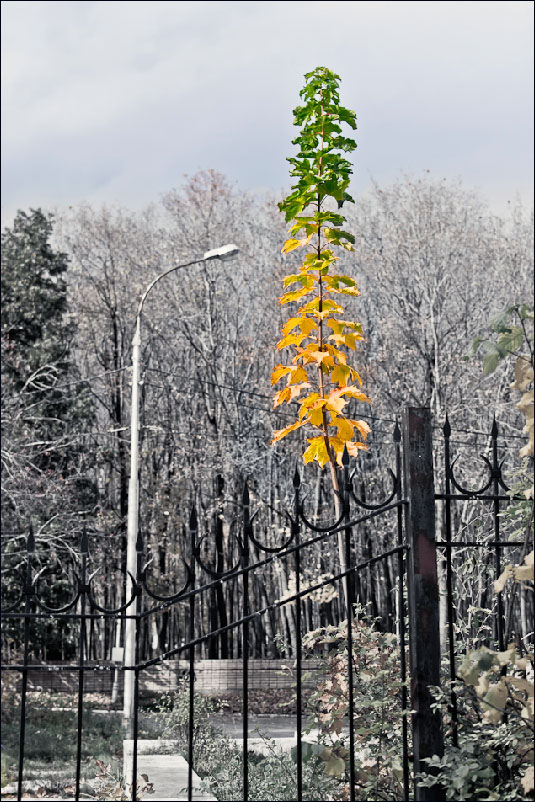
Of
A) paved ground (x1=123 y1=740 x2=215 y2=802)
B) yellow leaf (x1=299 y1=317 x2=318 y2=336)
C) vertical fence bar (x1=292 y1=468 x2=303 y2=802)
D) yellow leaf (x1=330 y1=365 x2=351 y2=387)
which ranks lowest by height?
paved ground (x1=123 y1=740 x2=215 y2=802)

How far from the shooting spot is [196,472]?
2041 cm

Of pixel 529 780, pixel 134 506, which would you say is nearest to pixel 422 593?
pixel 529 780

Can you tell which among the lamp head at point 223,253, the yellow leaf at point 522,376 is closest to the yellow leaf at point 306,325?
the yellow leaf at point 522,376

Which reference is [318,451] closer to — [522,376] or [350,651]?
[350,651]

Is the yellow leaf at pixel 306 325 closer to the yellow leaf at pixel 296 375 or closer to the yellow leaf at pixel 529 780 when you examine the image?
the yellow leaf at pixel 296 375

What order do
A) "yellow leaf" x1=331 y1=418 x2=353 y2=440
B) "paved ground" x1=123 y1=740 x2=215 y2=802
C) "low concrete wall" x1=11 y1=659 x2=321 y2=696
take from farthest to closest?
1. "low concrete wall" x1=11 y1=659 x2=321 y2=696
2. "paved ground" x1=123 y1=740 x2=215 y2=802
3. "yellow leaf" x1=331 y1=418 x2=353 y2=440

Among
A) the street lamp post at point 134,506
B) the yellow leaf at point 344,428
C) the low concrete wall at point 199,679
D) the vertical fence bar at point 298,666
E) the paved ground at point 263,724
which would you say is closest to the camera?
the vertical fence bar at point 298,666

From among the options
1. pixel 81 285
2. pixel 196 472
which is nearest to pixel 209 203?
pixel 81 285

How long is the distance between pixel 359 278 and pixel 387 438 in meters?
4.02

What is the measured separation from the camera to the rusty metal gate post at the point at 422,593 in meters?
3.74

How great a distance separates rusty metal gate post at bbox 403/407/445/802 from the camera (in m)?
3.74

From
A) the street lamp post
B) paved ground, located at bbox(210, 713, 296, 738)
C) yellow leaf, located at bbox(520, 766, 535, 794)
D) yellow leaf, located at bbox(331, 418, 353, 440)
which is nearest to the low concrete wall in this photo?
paved ground, located at bbox(210, 713, 296, 738)

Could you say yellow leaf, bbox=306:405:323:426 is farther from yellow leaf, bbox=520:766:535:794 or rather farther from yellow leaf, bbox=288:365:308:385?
yellow leaf, bbox=520:766:535:794

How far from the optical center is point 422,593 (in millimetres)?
3838
